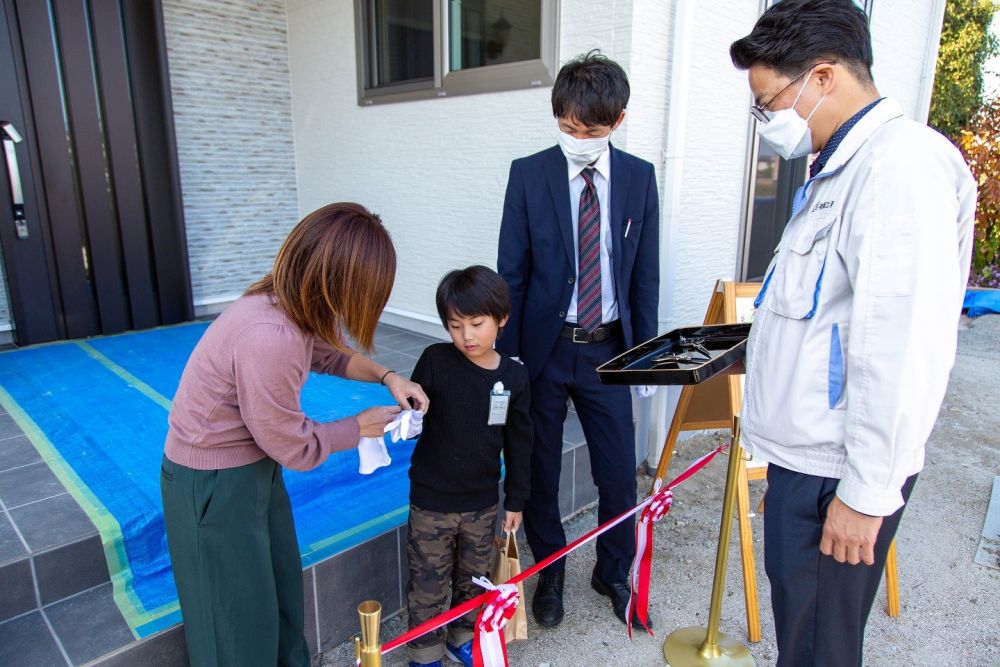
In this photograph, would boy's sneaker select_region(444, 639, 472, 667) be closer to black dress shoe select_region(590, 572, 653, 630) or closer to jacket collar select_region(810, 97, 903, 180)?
black dress shoe select_region(590, 572, 653, 630)

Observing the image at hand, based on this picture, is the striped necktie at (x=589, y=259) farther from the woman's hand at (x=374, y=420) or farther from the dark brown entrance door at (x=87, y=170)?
the dark brown entrance door at (x=87, y=170)

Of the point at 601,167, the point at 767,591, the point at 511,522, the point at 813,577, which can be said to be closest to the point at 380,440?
the point at 511,522

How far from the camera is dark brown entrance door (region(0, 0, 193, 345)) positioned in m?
3.80

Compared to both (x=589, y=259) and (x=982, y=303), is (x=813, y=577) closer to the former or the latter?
(x=589, y=259)

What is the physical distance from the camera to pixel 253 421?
143 centimetres

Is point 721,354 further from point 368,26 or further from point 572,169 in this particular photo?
point 368,26

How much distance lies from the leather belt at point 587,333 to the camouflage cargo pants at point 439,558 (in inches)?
26.3

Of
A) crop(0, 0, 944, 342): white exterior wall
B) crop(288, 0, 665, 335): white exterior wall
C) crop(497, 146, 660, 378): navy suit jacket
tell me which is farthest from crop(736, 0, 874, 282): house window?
crop(497, 146, 660, 378): navy suit jacket

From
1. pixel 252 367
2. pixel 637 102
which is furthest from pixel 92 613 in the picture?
pixel 637 102

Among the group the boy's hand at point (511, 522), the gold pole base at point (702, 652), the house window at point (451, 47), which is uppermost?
the house window at point (451, 47)

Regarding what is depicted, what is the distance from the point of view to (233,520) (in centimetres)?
151

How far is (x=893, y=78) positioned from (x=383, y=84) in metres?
4.53

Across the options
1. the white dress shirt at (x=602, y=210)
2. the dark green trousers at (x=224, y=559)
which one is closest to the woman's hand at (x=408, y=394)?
the dark green trousers at (x=224, y=559)

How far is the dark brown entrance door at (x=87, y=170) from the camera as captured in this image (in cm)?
380
